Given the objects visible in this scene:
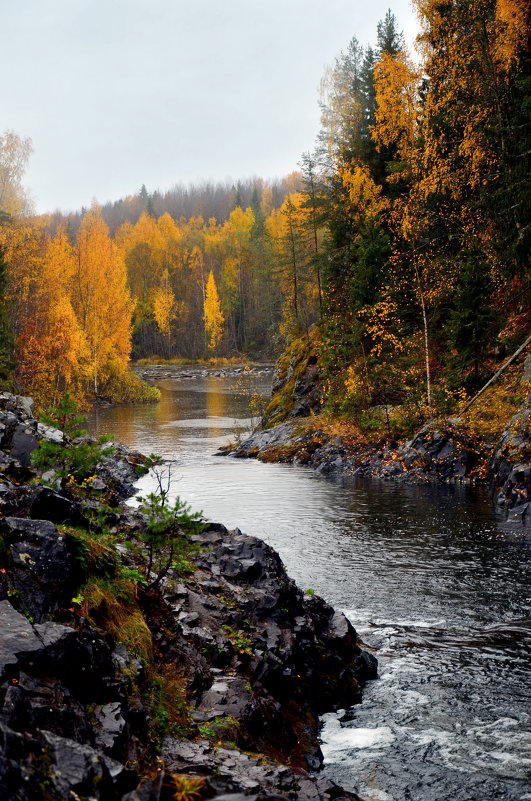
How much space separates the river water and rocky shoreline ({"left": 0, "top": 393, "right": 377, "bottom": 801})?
2.05 ft

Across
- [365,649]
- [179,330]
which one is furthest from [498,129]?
[179,330]

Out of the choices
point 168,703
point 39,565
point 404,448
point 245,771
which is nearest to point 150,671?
point 168,703

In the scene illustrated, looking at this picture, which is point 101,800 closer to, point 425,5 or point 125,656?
point 125,656

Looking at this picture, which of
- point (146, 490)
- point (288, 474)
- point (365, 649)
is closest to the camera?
point (365, 649)

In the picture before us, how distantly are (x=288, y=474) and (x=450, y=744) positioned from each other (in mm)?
16589

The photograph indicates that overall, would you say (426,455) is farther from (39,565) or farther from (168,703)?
(39,565)

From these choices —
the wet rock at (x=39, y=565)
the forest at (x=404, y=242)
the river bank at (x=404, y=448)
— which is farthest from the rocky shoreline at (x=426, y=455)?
Answer: the wet rock at (x=39, y=565)

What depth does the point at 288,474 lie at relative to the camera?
22.5 m

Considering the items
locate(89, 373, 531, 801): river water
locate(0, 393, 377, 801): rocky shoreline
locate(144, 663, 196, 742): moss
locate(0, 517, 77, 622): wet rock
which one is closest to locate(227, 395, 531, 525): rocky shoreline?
locate(89, 373, 531, 801): river water

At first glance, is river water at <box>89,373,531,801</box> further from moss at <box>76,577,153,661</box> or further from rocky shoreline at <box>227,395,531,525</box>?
moss at <box>76,577,153,661</box>

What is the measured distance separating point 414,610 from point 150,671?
5.67 meters

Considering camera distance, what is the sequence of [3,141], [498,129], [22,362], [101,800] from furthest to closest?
1. [3,141]
2. [22,362]
3. [498,129]
4. [101,800]

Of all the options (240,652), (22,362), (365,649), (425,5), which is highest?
(425,5)

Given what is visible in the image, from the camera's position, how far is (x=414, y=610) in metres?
9.45
